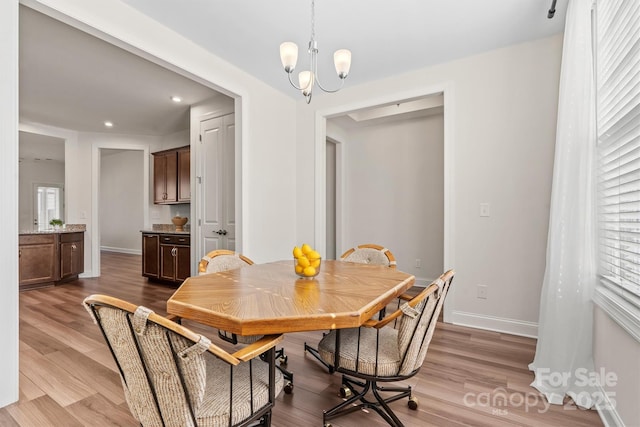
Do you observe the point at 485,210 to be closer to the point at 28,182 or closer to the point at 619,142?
the point at 619,142

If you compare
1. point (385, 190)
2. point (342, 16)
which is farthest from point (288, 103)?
point (385, 190)

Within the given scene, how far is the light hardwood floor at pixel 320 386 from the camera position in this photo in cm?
162

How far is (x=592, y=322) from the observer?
1.88 m

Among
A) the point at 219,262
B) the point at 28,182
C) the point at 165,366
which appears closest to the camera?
the point at 165,366

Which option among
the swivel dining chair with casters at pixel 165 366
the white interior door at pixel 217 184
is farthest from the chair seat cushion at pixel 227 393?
the white interior door at pixel 217 184

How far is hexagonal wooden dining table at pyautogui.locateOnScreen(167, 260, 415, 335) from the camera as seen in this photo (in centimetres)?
111

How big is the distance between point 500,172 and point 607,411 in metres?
1.92

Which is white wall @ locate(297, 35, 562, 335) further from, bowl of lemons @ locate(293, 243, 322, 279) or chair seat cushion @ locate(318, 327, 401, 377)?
bowl of lemons @ locate(293, 243, 322, 279)

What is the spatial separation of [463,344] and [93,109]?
5.66 m

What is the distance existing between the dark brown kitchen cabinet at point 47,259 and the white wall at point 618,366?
6.35 meters

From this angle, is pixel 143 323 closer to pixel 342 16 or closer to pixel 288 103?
pixel 342 16

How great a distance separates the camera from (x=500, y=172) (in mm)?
2877

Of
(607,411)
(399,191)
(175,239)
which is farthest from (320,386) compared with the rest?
(175,239)
